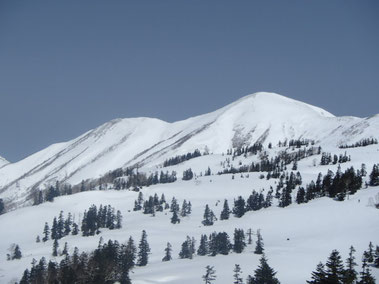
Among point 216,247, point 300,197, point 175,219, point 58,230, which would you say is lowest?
point 216,247

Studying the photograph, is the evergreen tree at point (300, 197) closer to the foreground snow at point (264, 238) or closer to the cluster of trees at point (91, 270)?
the foreground snow at point (264, 238)

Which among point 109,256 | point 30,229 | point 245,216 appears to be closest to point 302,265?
point 109,256

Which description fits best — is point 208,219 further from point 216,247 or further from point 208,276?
point 208,276

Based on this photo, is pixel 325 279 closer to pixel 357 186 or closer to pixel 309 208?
pixel 309 208

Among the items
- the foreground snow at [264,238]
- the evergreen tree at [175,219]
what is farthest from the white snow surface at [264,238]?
the evergreen tree at [175,219]

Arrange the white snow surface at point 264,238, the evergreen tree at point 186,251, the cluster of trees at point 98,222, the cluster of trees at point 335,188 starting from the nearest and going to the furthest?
Answer: 1. the white snow surface at point 264,238
2. the evergreen tree at point 186,251
3. the cluster of trees at point 335,188
4. the cluster of trees at point 98,222

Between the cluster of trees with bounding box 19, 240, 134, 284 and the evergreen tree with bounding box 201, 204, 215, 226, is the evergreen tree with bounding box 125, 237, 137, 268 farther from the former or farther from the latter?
the evergreen tree with bounding box 201, 204, 215, 226

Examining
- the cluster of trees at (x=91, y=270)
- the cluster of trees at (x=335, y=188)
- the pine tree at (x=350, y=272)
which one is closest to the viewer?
the pine tree at (x=350, y=272)

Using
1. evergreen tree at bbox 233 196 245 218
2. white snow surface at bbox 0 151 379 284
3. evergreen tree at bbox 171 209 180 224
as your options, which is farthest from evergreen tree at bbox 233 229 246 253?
evergreen tree at bbox 171 209 180 224

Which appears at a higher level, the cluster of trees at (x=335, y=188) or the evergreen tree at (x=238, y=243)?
the cluster of trees at (x=335, y=188)

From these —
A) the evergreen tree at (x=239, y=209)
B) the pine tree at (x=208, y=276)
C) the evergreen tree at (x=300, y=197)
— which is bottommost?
the pine tree at (x=208, y=276)

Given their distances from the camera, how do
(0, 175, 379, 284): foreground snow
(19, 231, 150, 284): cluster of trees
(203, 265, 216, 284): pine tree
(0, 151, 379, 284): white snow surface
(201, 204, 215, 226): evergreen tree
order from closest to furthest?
(19, 231, 150, 284): cluster of trees → (203, 265, 216, 284): pine tree → (0, 151, 379, 284): white snow surface → (0, 175, 379, 284): foreground snow → (201, 204, 215, 226): evergreen tree

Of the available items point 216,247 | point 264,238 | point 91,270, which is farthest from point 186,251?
point 91,270

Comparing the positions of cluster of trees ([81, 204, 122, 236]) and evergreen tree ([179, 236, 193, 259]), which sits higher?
cluster of trees ([81, 204, 122, 236])
